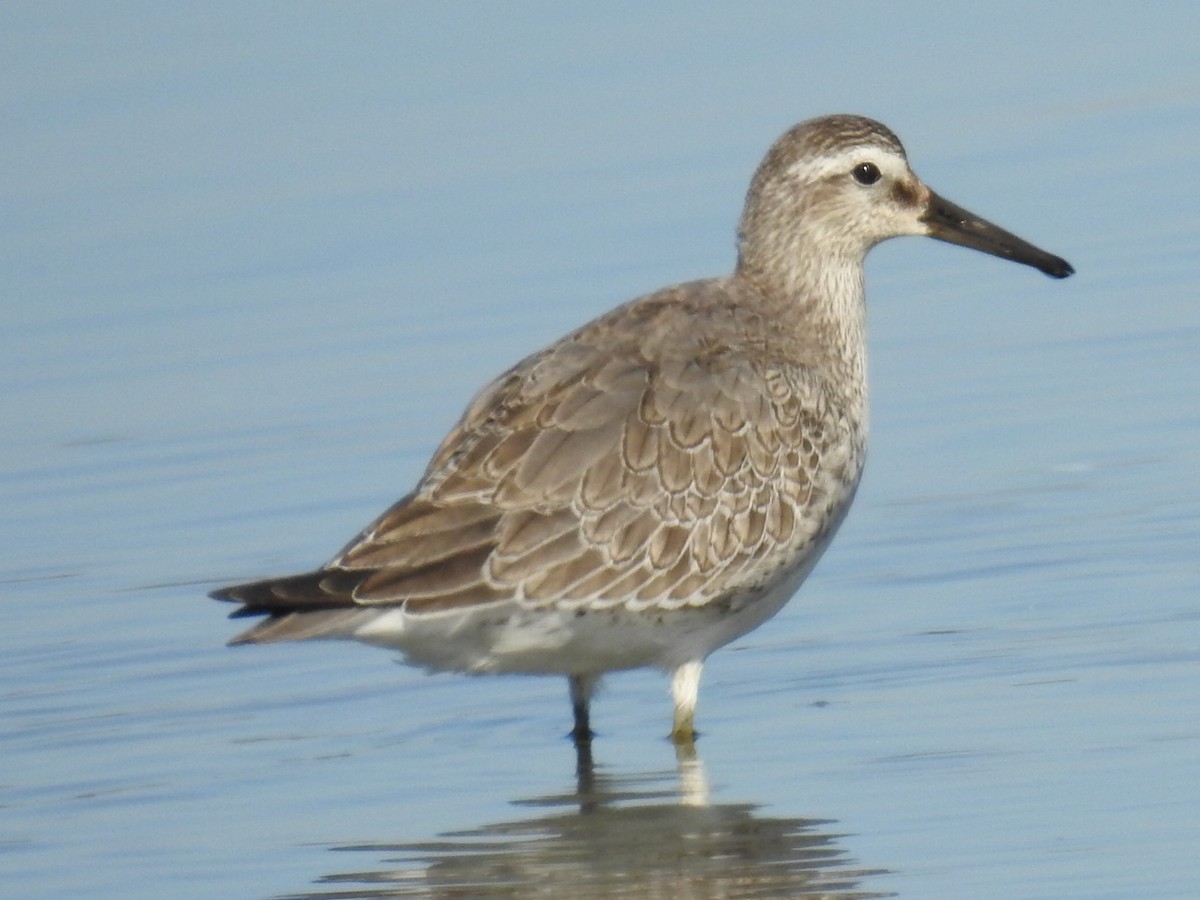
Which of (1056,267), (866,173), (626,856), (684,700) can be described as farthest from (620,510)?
(1056,267)

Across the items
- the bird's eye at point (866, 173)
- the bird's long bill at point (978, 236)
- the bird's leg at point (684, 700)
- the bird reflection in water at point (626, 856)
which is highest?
the bird's eye at point (866, 173)

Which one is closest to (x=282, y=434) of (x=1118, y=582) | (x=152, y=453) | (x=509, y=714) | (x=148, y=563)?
(x=152, y=453)

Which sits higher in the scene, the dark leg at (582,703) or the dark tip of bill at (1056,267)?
the dark tip of bill at (1056,267)

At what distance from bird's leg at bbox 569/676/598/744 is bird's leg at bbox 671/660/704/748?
0.32 meters

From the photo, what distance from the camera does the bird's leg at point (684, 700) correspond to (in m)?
10.0

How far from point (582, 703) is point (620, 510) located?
78 cm

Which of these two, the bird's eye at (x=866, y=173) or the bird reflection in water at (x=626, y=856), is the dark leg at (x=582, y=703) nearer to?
the bird reflection in water at (x=626, y=856)

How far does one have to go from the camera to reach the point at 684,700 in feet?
32.9

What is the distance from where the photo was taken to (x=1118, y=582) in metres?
11.2

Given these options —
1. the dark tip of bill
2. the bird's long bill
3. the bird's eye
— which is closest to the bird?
the bird's eye

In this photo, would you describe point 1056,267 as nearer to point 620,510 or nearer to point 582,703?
point 620,510

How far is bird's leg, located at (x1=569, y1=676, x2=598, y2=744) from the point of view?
10.2 m

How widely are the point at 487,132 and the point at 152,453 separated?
3.94 m

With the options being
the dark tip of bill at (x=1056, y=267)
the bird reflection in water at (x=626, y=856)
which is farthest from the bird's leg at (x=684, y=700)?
the dark tip of bill at (x=1056, y=267)
